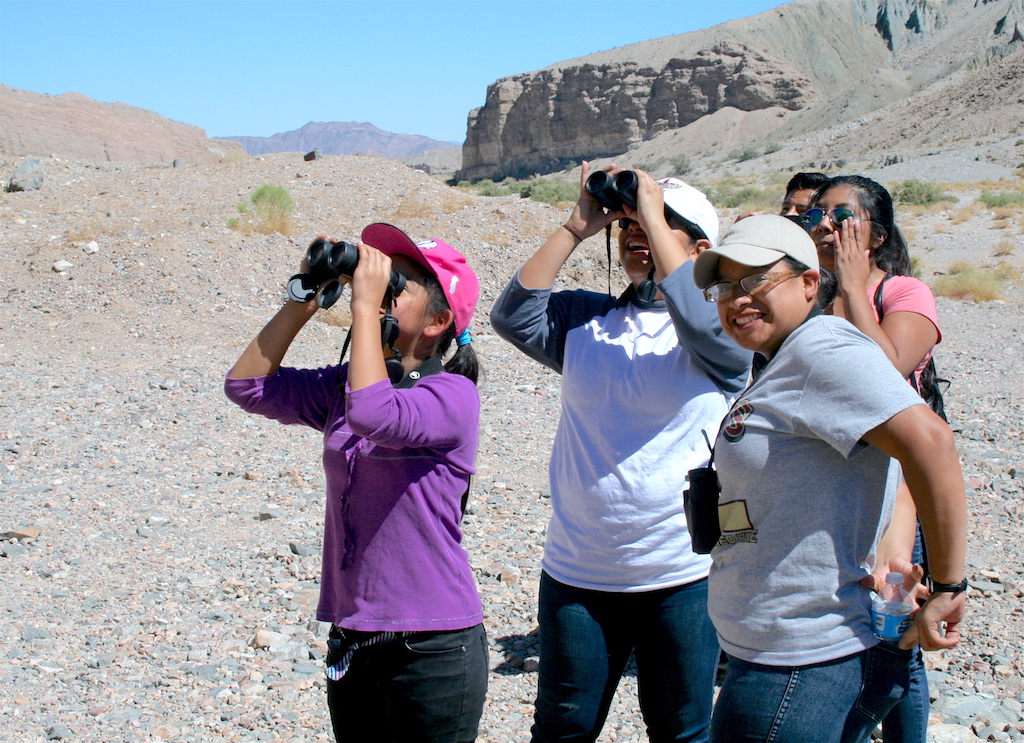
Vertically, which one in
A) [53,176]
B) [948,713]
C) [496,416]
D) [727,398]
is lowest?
[948,713]

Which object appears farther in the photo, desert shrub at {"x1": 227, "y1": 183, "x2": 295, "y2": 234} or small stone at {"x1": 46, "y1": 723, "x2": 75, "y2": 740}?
desert shrub at {"x1": 227, "y1": 183, "x2": 295, "y2": 234}

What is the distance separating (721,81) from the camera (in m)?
A: 69.1

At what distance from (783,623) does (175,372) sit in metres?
7.67

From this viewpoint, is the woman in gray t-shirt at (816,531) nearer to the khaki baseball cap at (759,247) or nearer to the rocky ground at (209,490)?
the khaki baseball cap at (759,247)

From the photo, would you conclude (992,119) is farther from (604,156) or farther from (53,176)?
(53,176)

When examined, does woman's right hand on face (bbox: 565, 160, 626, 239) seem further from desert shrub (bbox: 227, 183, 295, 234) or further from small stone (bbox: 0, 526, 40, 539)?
desert shrub (bbox: 227, 183, 295, 234)

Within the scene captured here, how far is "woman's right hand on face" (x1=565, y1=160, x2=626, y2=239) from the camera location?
2.24 m

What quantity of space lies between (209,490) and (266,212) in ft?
25.8

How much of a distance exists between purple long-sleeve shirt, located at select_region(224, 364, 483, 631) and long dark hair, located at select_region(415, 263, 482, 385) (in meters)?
0.11

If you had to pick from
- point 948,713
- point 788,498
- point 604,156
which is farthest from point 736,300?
point 604,156

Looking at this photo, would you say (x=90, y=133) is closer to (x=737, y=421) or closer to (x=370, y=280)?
(x=370, y=280)

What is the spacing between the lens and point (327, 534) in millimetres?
1961

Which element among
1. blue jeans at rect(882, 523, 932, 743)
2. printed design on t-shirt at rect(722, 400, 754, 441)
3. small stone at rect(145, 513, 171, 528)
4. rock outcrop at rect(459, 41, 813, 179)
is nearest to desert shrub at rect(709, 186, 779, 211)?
small stone at rect(145, 513, 171, 528)

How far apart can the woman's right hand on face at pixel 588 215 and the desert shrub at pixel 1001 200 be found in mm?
22513
